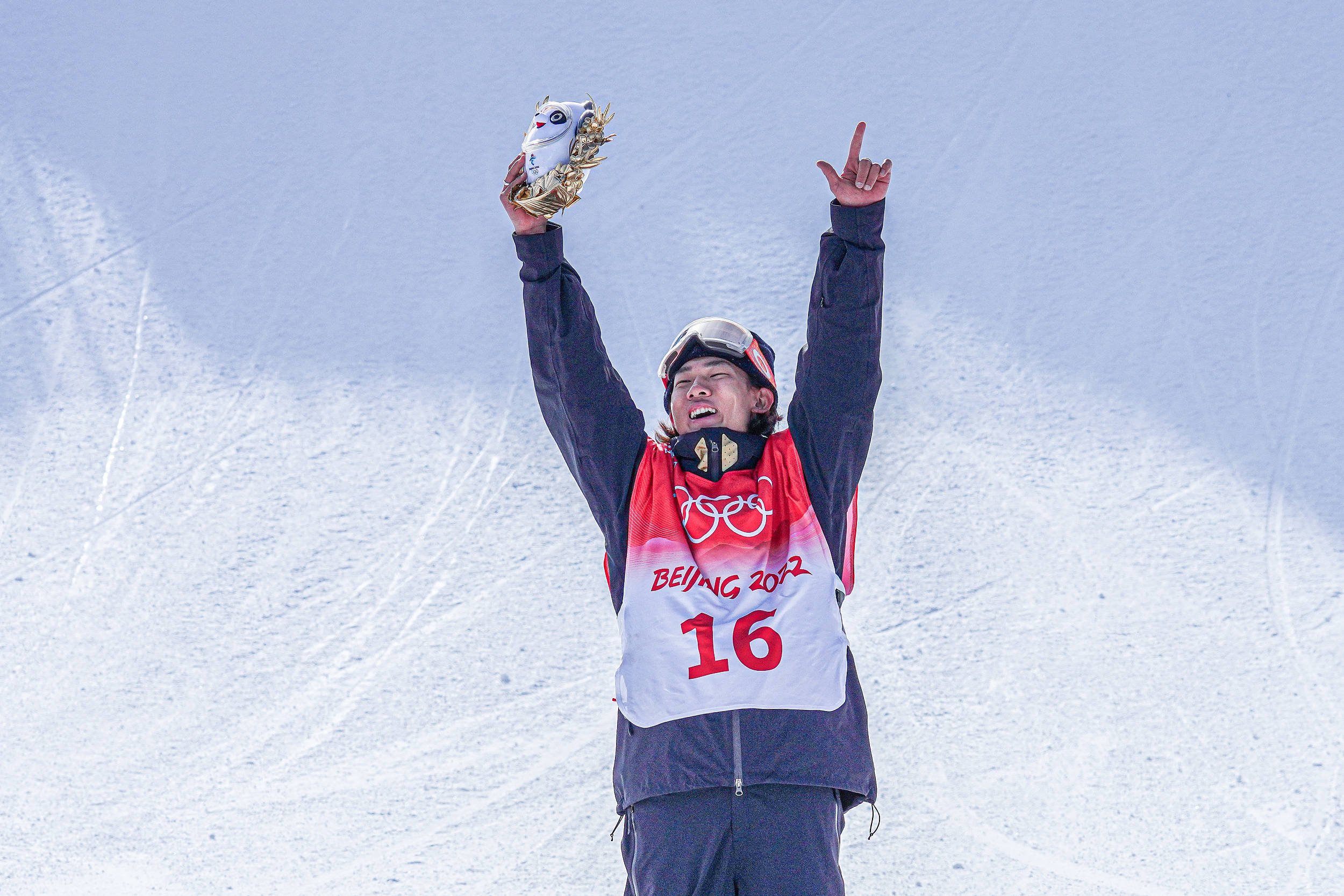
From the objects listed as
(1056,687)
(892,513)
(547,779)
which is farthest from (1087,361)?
(547,779)

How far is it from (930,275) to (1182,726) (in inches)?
51.5

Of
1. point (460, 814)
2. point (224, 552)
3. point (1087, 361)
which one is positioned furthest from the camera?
point (1087, 361)

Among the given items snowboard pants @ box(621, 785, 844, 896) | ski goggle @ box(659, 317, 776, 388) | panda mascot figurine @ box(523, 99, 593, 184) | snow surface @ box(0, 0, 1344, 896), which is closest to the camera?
snowboard pants @ box(621, 785, 844, 896)

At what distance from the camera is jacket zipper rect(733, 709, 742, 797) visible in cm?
183

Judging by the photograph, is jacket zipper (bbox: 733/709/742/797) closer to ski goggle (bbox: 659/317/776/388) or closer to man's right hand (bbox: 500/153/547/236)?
ski goggle (bbox: 659/317/776/388)

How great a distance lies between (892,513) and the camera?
3076mm

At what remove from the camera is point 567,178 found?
1970mm

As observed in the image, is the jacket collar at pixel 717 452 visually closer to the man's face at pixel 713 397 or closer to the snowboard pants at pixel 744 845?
the man's face at pixel 713 397

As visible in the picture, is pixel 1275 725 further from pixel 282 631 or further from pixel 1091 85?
pixel 282 631

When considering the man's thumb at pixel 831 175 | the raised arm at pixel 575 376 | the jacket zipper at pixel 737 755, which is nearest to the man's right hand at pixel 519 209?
the raised arm at pixel 575 376

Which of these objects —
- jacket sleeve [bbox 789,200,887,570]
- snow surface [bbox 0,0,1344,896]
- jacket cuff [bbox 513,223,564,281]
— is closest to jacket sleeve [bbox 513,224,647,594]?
jacket cuff [bbox 513,223,564,281]

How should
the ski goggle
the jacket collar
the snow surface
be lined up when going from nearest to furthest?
the jacket collar < the ski goggle < the snow surface

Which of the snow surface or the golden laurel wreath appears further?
the snow surface

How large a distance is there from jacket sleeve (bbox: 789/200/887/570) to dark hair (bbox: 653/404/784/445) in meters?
0.19
